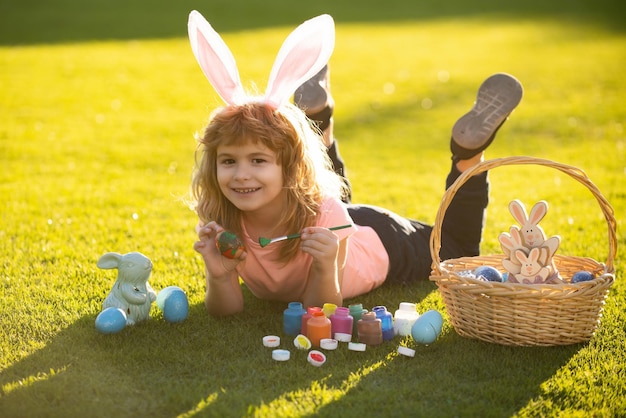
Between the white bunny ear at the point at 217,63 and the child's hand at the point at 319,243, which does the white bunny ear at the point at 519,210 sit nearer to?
the child's hand at the point at 319,243

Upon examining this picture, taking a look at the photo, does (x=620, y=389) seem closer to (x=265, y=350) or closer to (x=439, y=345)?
(x=439, y=345)

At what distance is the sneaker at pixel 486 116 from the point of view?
143 inches

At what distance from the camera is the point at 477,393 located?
98.0 inches

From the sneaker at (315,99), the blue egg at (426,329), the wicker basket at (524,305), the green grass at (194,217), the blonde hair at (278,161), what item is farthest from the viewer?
the sneaker at (315,99)

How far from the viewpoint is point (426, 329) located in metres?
2.86

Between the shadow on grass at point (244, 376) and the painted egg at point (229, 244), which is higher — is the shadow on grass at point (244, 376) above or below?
below

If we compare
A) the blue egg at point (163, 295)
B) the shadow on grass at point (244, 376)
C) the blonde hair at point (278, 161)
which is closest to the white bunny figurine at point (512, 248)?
the shadow on grass at point (244, 376)

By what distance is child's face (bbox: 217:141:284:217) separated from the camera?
297cm

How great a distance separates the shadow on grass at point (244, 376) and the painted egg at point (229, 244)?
30cm

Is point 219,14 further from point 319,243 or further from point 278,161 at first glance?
point 319,243

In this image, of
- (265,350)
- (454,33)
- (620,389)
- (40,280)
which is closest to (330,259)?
(265,350)

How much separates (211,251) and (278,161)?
1.43ft

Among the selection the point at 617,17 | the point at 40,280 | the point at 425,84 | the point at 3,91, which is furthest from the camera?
the point at 617,17

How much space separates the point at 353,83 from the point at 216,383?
7.39 m
